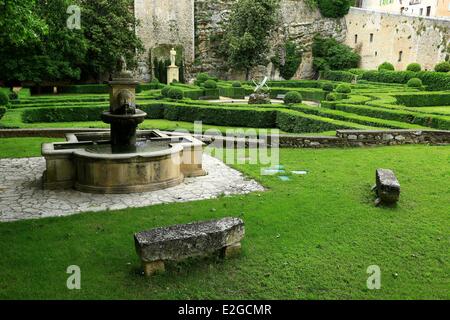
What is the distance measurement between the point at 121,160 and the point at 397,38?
34.1 metres

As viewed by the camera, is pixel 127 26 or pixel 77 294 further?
pixel 127 26

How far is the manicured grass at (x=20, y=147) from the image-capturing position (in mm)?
10677

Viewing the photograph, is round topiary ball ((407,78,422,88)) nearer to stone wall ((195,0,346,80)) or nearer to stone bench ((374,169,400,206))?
stone wall ((195,0,346,80))

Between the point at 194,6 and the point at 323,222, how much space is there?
36.0m

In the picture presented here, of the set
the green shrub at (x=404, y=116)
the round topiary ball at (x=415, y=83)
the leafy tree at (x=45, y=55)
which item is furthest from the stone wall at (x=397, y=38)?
the leafy tree at (x=45, y=55)

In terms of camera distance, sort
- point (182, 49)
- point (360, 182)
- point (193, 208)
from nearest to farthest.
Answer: point (193, 208)
point (360, 182)
point (182, 49)

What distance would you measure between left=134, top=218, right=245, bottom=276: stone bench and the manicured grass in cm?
729

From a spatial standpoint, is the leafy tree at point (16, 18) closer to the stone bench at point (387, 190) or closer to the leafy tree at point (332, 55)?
the stone bench at point (387, 190)

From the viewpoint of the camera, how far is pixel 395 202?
6922 mm

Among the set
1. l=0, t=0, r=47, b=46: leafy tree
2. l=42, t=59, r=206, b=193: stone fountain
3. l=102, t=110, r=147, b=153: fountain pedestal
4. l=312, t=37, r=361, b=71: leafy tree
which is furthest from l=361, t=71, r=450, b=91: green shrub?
l=0, t=0, r=47, b=46: leafy tree
